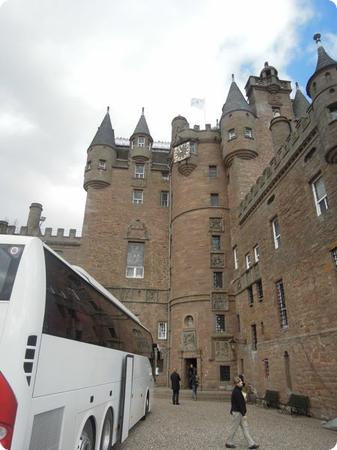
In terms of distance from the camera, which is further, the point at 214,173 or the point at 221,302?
the point at 214,173

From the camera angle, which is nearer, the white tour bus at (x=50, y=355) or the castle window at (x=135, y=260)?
the white tour bus at (x=50, y=355)

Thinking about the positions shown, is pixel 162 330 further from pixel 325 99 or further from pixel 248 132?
pixel 325 99

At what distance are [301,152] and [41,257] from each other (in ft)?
42.2

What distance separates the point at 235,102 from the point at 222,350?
20.6 meters

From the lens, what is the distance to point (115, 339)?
668cm

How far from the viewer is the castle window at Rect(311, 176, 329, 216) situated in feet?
38.8

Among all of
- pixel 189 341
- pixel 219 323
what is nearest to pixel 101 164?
pixel 189 341

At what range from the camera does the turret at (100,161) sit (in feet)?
96.7

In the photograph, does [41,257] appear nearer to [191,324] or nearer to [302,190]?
[302,190]

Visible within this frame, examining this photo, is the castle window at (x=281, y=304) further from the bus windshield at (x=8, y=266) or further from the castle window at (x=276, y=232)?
the bus windshield at (x=8, y=266)

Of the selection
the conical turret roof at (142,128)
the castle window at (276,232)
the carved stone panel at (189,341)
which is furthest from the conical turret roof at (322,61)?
the conical turret roof at (142,128)

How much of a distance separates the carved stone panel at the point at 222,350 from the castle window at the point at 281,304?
793 centimetres

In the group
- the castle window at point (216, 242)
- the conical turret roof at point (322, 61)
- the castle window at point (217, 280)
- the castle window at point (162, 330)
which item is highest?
the conical turret roof at point (322, 61)

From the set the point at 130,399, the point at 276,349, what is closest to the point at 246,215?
the point at 276,349
